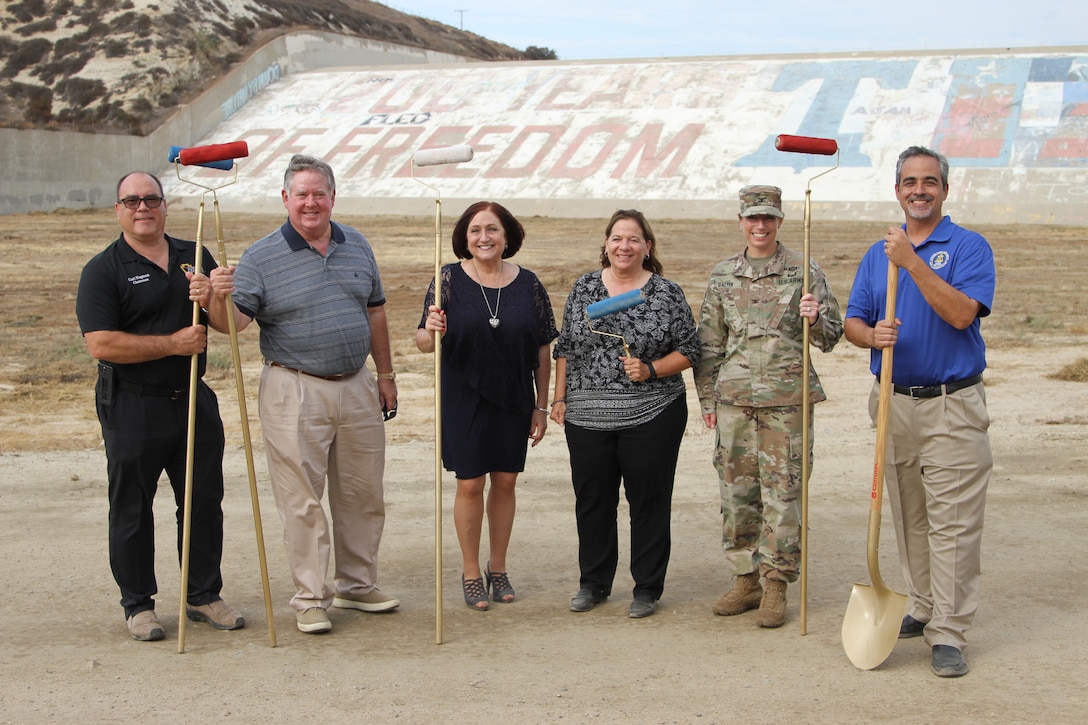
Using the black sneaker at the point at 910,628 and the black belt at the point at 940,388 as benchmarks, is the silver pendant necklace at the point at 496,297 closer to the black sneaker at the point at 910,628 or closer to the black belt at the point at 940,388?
the black belt at the point at 940,388

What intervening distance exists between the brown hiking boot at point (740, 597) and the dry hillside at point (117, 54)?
39605mm

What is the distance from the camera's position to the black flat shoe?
5.27 m

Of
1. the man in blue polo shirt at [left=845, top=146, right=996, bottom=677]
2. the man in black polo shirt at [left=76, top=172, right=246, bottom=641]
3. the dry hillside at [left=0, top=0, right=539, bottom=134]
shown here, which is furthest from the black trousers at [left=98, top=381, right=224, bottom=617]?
the dry hillside at [left=0, top=0, right=539, bottom=134]

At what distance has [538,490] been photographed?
7.67m

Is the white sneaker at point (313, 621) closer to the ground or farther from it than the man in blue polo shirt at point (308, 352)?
closer to the ground

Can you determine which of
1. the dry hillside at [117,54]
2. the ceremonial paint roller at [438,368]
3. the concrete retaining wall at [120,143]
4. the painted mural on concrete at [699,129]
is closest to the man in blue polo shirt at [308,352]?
the ceremonial paint roller at [438,368]

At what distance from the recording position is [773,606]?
5.04 metres

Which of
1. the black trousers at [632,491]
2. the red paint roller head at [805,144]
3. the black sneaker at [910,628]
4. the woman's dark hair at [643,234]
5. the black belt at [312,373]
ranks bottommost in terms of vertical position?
the black sneaker at [910,628]

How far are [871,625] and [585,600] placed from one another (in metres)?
1.32

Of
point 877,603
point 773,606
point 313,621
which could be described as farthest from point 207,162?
point 877,603

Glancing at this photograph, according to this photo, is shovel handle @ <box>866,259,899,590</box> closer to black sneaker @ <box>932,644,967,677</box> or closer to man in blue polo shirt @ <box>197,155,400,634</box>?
black sneaker @ <box>932,644,967,677</box>

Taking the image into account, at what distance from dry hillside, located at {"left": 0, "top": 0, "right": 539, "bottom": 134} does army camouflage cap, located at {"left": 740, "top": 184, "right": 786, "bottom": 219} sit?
3945 centimetres

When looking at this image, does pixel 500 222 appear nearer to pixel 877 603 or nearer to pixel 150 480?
pixel 150 480

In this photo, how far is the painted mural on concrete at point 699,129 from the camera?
30625 mm
